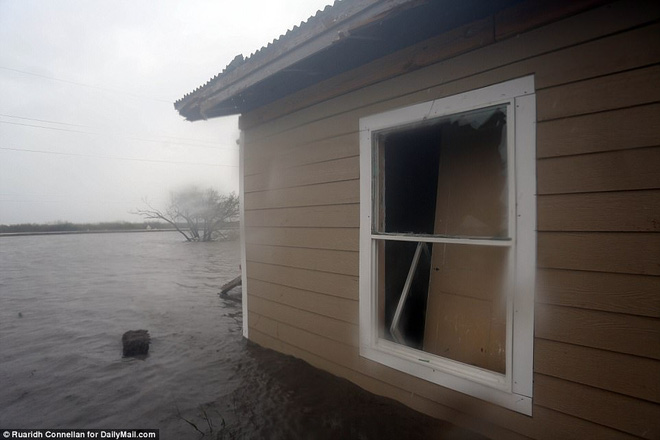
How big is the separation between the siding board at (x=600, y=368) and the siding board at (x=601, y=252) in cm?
43

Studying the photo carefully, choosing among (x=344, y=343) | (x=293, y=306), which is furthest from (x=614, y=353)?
(x=293, y=306)

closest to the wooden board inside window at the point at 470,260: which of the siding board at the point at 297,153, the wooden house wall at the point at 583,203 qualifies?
the wooden house wall at the point at 583,203

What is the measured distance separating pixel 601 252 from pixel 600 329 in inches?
15.5

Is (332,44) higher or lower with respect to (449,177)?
higher

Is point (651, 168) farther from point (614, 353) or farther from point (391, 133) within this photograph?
point (391, 133)

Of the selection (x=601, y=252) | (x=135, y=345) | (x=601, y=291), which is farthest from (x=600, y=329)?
(x=135, y=345)

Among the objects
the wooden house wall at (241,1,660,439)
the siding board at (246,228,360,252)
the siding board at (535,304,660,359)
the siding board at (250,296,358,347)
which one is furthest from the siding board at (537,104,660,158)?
the siding board at (250,296,358,347)

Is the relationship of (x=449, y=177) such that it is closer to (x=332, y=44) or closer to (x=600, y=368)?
(x=332, y=44)

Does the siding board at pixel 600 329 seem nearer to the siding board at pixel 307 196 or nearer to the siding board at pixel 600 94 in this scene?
the siding board at pixel 600 94

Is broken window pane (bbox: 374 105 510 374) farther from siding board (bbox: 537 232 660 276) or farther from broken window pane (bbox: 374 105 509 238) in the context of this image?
siding board (bbox: 537 232 660 276)

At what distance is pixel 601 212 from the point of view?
65.5 inches

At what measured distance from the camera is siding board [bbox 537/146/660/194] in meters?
1.54

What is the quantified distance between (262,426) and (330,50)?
10.1 ft

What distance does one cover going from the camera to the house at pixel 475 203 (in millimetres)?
1610
